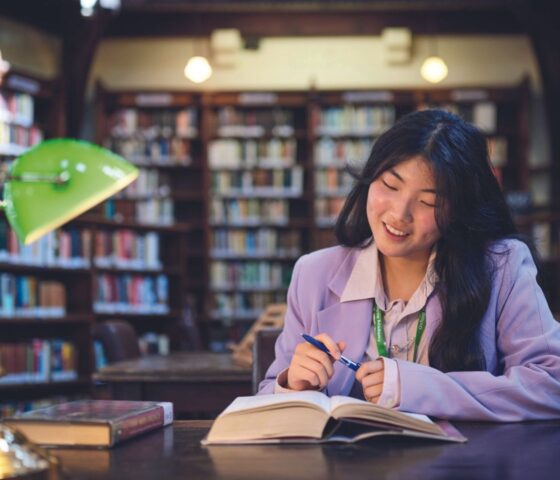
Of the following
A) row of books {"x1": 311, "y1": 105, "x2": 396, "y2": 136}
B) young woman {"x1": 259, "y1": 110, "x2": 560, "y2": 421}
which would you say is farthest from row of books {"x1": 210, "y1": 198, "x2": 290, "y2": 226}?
young woman {"x1": 259, "y1": 110, "x2": 560, "y2": 421}

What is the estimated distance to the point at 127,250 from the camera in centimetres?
750

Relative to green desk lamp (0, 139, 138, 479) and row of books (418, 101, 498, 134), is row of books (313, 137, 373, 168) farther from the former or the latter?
green desk lamp (0, 139, 138, 479)

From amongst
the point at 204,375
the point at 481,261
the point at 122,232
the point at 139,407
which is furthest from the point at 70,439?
the point at 122,232

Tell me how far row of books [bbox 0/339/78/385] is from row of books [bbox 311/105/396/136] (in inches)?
161

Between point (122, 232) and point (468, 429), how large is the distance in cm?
617

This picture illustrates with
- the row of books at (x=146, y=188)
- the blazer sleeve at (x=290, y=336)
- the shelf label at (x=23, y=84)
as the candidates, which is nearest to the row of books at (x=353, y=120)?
the row of books at (x=146, y=188)

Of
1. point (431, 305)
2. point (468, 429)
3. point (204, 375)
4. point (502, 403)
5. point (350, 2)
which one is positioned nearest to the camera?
point (468, 429)

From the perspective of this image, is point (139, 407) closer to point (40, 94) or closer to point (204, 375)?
point (204, 375)

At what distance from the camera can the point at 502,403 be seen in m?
1.64

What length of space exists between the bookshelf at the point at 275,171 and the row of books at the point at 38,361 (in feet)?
10.4

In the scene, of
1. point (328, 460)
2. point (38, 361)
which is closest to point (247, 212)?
point (38, 361)

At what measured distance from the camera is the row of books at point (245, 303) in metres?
9.93

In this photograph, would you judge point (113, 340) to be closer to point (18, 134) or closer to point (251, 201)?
point (18, 134)

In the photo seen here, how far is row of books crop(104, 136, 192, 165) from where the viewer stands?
988cm
